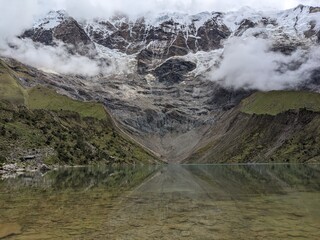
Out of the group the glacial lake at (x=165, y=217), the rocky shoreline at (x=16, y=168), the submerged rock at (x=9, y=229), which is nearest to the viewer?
the glacial lake at (x=165, y=217)

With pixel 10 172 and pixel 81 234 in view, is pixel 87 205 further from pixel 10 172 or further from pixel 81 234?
pixel 10 172

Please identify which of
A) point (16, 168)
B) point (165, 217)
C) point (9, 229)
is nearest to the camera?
point (9, 229)

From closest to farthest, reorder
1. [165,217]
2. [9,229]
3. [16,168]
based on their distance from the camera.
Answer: [9,229]
[165,217]
[16,168]

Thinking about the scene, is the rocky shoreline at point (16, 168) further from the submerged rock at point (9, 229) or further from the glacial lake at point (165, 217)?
the submerged rock at point (9, 229)

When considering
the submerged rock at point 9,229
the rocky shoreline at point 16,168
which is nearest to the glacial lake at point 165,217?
the submerged rock at point 9,229

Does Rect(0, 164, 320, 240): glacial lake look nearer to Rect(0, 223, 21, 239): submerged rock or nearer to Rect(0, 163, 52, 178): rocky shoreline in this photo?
Rect(0, 223, 21, 239): submerged rock

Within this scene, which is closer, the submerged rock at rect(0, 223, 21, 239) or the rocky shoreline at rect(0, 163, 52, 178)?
the submerged rock at rect(0, 223, 21, 239)

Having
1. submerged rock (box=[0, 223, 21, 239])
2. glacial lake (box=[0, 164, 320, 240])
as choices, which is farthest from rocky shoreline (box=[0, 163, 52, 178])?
submerged rock (box=[0, 223, 21, 239])

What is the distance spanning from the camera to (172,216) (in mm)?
40875

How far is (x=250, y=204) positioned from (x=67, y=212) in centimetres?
1907

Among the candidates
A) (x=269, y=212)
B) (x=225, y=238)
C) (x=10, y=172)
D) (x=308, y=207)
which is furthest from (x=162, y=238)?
(x=10, y=172)

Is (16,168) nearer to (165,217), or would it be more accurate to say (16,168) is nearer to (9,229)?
(165,217)

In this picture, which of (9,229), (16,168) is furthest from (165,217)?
(16,168)

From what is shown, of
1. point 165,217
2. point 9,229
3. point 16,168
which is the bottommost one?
point 9,229
